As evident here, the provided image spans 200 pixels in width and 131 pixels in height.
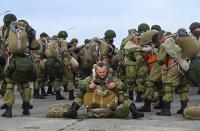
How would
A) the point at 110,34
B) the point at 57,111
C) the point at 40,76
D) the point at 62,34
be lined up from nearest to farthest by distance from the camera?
the point at 57,111 < the point at 110,34 < the point at 62,34 < the point at 40,76

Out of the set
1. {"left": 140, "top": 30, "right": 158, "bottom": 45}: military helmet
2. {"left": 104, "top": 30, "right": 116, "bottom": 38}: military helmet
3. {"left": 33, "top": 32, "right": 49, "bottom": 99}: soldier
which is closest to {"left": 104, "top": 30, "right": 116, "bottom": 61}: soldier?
{"left": 104, "top": 30, "right": 116, "bottom": 38}: military helmet

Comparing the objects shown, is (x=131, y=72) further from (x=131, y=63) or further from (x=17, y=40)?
(x=17, y=40)

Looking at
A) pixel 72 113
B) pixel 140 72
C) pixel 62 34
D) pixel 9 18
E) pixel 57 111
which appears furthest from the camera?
pixel 62 34

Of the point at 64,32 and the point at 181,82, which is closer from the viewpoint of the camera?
the point at 181,82

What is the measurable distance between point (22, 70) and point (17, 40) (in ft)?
1.82

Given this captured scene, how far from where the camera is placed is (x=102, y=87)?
10172 mm

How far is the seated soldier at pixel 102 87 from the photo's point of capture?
10.1 meters

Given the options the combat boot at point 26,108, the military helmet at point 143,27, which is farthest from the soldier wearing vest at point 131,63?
the combat boot at point 26,108

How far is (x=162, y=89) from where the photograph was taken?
37.4 feet

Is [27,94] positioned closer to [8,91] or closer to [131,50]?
[8,91]

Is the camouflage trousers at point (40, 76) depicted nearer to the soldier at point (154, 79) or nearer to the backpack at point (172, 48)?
the soldier at point (154, 79)

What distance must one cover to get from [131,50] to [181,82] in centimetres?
244

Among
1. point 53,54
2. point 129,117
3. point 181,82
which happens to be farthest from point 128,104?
point 53,54

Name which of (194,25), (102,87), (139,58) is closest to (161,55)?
(102,87)
